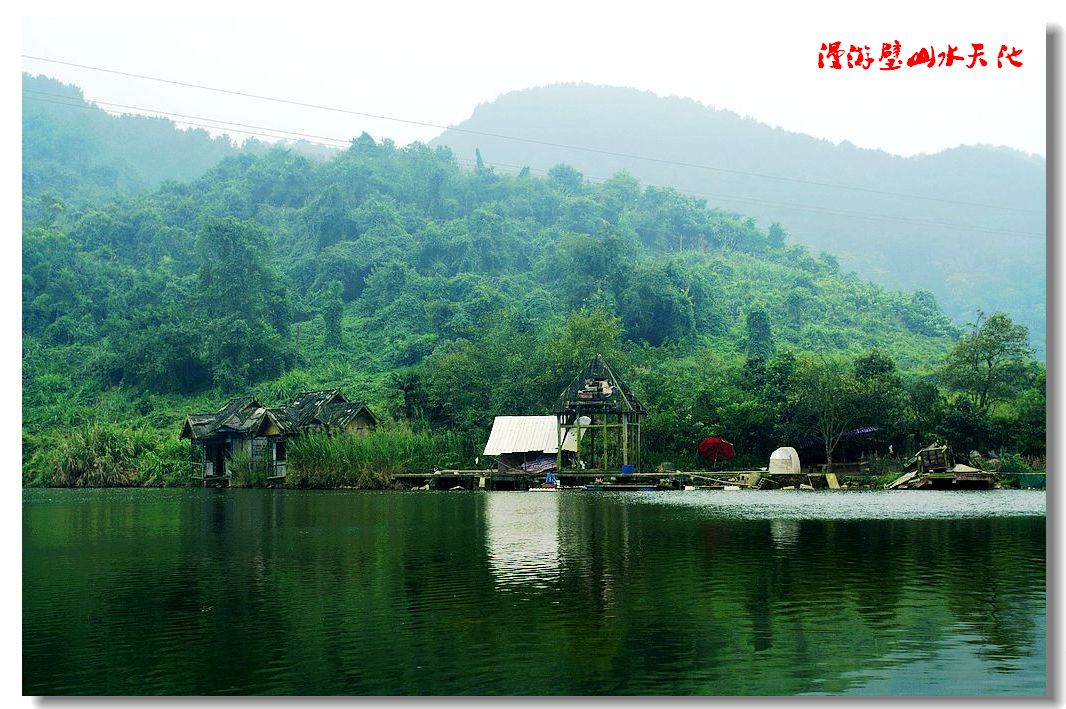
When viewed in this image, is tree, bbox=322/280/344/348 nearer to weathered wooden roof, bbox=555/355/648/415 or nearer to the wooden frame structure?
the wooden frame structure

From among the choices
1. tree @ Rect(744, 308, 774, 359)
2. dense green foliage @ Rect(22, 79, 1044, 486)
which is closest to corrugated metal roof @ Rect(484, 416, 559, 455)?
dense green foliage @ Rect(22, 79, 1044, 486)

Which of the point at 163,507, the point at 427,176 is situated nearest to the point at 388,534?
the point at 163,507

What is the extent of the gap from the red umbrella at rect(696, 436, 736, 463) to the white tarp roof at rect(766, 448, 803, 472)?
85.2 inches

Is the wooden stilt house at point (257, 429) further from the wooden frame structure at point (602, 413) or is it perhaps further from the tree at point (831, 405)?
the tree at point (831, 405)

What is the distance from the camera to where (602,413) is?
3741cm

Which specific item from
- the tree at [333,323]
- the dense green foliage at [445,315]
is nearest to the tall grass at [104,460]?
the dense green foliage at [445,315]

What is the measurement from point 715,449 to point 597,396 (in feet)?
15.7

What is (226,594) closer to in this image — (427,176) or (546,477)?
(546,477)

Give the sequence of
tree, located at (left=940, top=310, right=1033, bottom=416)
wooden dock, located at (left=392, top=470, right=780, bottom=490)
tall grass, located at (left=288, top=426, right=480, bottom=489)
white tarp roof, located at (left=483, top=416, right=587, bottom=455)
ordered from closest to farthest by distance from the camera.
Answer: wooden dock, located at (left=392, top=470, right=780, bottom=490) < tree, located at (left=940, top=310, right=1033, bottom=416) < tall grass, located at (left=288, top=426, right=480, bottom=489) < white tarp roof, located at (left=483, top=416, right=587, bottom=455)

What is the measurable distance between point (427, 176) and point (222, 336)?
39325 mm

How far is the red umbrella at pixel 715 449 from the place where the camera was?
3797 cm

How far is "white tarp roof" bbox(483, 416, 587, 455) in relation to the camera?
39094mm

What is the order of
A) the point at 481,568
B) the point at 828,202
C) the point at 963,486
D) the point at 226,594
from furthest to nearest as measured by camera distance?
the point at 828,202 → the point at 963,486 → the point at 481,568 → the point at 226,594

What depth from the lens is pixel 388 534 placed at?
1845 cm
